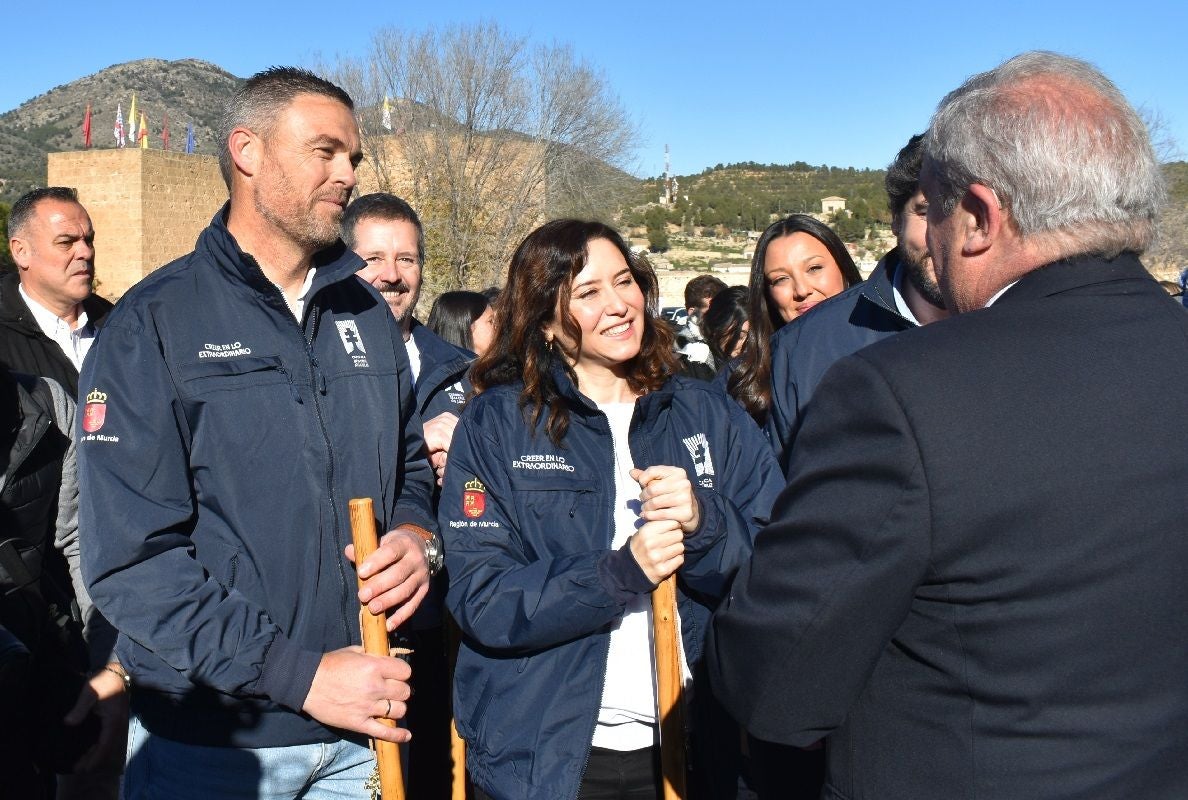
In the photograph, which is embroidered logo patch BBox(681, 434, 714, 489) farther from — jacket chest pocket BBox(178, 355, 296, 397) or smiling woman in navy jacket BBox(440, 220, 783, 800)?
jacket chest pocket BBox(178, 355, 296, 397)

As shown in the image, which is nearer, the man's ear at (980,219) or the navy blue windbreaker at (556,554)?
the man's ear at (980,219)

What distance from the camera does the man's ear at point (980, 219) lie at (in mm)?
1583

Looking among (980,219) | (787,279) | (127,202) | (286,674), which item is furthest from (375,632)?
(127,202)

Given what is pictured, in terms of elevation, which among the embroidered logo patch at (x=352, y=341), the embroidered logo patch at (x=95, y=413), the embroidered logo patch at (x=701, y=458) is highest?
the embroidered logo patch at (x=352, y=341)

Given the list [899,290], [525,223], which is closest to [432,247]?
[525,223]

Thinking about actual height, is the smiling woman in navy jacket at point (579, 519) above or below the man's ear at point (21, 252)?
below

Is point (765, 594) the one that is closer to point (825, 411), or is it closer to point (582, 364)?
point (825, 411)

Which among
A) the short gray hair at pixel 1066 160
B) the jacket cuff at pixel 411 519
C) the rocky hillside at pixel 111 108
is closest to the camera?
the short gray hair at pixel 1066 160

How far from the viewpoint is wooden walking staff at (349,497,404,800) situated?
2.33 metres

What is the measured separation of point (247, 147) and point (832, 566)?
1.86 meters

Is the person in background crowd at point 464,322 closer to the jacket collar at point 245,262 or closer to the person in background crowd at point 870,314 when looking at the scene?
the person in background crowd at point 870,314

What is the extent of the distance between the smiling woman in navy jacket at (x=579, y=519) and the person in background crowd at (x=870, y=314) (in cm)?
59

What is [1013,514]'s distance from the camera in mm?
1418

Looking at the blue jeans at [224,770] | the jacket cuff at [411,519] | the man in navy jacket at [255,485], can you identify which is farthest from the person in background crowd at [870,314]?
the blue jeans at [224,770]
